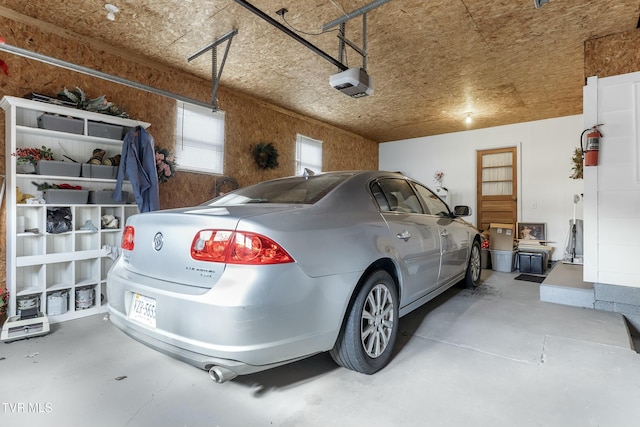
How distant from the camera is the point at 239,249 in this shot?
128 centimetres

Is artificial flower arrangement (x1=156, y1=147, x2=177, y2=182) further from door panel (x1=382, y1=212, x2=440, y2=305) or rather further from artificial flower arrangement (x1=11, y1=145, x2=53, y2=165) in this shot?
door panel (x1=382, y1=212, x2=440, y2=305)

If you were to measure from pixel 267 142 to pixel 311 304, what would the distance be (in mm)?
4226

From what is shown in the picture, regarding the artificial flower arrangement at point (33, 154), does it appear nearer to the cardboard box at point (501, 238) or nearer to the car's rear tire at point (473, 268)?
the car's rear tire at point (473, 268)

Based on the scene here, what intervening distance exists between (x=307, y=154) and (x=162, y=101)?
281 cm

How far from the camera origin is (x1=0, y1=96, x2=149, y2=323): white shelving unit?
2637 mm

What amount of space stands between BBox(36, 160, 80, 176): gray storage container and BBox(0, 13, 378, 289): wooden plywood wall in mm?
406

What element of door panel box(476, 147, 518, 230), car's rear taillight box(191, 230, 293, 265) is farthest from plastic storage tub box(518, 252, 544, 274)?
car's rear taillight box(191, 230, 293, 265)

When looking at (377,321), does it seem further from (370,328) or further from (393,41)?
(393,41)

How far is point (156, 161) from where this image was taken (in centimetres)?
353

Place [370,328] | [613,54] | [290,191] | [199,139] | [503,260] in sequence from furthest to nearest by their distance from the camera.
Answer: [503,260]
[199,139]
[613,54]
[290,191]
[370,328]

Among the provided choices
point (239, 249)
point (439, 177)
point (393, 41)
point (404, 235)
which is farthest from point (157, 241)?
point (439, 177)

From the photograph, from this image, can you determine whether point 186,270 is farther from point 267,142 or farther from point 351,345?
point 267,142

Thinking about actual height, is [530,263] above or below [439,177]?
below

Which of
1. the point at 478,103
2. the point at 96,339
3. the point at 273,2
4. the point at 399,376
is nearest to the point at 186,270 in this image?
the point at 399,376
